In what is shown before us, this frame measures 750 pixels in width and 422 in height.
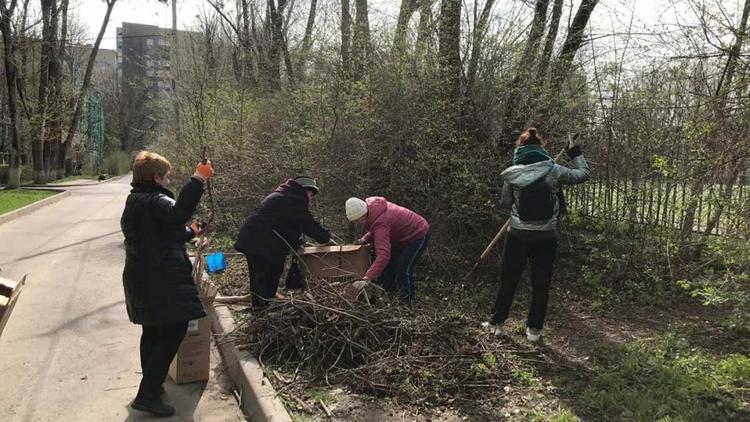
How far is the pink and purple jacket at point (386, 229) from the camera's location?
4.76 metres

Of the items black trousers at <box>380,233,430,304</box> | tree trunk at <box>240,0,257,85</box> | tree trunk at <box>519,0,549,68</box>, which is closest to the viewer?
black trousers at <box>380,233,430,304</box>

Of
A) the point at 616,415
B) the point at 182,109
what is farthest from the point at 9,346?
the point at 182,109

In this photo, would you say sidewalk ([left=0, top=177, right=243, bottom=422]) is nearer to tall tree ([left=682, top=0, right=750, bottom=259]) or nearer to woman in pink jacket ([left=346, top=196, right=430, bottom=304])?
woman in pink jacket ([left=346, top=196, right=430, bottom=304])

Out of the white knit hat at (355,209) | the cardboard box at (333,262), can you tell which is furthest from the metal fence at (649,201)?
the cardboard box at (333,262)

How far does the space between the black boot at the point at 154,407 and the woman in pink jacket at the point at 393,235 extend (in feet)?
6.33

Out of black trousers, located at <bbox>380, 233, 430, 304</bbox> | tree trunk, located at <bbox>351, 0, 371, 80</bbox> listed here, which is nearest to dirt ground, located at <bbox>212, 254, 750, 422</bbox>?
black trousers, located at <bbox>380, 233, 430, 304</bbox>

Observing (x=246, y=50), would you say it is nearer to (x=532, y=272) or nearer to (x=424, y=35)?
(x=424, y=35)

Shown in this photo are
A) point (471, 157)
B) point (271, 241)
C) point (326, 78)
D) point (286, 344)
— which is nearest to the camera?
point (286, 344)

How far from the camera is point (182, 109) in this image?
13.9 meters

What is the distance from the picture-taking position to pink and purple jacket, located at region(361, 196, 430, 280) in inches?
187

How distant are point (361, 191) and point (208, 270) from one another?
2.18 meters

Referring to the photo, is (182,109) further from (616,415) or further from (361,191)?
(616,415)

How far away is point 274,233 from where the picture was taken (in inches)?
193

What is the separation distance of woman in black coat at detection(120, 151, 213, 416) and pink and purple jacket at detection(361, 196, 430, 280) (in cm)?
159
